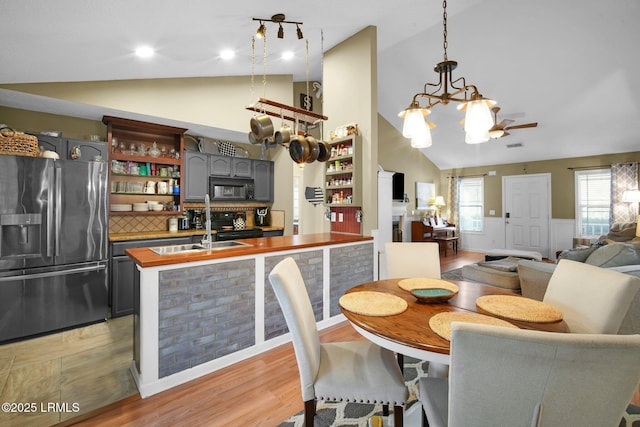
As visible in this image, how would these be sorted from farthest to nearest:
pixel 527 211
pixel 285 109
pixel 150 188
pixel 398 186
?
1. pixel 527 211
2. pixel 398 186
3. pixel 150 188
4. pixel 285 109

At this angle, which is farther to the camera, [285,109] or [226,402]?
[285,109]

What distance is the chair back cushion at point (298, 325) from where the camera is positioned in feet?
4.25

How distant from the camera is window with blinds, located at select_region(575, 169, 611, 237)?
651cm

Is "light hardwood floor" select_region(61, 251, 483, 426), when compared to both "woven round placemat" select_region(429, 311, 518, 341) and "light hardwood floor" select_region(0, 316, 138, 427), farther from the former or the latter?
"woven round placemat" select_region(429, 311, 518, 341)

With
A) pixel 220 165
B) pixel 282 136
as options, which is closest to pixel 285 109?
pixel 282 136

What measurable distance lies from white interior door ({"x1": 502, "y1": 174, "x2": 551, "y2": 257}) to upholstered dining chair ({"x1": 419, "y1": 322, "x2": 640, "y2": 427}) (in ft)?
26.3

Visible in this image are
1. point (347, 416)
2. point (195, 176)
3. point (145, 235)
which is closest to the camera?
point (347, 416)

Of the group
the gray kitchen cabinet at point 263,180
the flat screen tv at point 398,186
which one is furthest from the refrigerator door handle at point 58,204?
the flat screen tv at point 398,186

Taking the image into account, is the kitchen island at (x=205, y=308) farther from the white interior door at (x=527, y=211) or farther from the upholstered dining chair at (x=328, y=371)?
the white interior door at (x=527, y=211)

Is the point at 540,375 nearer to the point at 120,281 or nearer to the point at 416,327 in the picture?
the point at 416,327

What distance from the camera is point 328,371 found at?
1420 mm

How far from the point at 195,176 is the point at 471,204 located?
754 centimetres

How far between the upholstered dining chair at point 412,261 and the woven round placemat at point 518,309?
74 cm

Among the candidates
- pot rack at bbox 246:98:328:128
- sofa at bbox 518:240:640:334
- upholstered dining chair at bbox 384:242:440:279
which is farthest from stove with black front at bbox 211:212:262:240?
sofa at bbox 518:240:640:334
